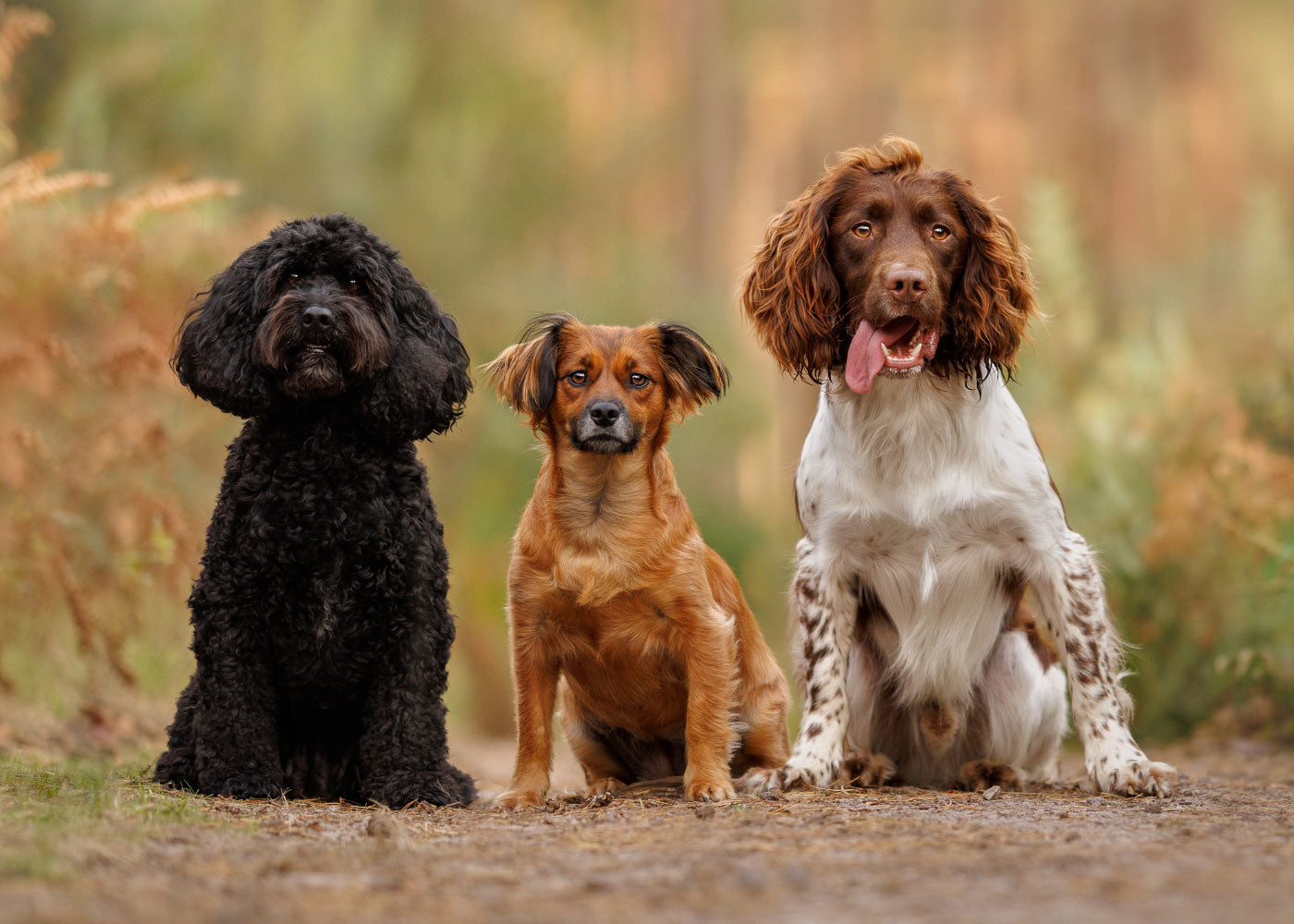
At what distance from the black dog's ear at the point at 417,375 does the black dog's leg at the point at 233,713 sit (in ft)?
2.49

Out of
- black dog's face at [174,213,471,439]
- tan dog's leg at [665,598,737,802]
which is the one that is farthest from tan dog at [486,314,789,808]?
black dog's face at [174,213,471,439]

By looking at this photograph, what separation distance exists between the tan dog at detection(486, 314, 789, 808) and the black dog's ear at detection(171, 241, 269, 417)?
0.84 m

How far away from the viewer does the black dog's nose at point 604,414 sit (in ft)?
13.7

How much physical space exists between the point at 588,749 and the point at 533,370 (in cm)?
136

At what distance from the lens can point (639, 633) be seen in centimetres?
425

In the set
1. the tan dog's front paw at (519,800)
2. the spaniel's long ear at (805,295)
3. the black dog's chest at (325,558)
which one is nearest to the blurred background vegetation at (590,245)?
the spaniel's long ear at (805,295)

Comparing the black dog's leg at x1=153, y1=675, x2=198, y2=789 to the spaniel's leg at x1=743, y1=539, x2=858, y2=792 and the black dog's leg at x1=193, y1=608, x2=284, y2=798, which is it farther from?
the spaniel's leg at x1=743, y1=539, x2=858, y2=792

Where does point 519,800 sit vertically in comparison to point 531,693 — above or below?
below

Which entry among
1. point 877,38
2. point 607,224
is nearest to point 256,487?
point 607,224

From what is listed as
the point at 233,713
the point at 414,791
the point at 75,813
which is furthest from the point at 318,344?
the point at 75,813

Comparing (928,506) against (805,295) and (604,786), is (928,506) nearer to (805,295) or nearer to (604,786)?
(805,295)

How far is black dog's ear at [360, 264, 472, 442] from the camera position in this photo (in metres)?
4.12

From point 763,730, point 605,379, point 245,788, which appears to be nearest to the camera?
point 245,788

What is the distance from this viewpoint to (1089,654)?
434 centimetres
